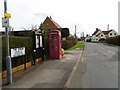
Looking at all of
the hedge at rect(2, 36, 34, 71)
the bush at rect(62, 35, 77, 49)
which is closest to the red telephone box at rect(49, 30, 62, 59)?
the hedge at rect(2, 36, 34, 71)

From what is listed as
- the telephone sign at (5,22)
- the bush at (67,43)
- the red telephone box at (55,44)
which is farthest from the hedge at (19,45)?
the bush at (67,43)

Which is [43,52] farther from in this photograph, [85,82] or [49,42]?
[85,82]

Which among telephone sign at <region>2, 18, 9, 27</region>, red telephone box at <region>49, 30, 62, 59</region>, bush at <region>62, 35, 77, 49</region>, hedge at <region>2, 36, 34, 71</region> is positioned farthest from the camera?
bush at <region>62, 35, 77, 49</region>

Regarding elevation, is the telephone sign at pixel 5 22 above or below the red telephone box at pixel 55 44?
above

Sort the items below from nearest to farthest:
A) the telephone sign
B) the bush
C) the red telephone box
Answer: the telephone sign
the red telephone box
the bush

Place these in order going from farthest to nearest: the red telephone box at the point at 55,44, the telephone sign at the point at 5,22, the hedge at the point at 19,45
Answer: the red telephone box at the point at 55,44 < the hedge at the point at 19,45 < the telephone sign at the point at 5,22

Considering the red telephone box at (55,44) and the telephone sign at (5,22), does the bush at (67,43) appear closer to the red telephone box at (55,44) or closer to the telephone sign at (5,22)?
the red telephone box at (55,44)

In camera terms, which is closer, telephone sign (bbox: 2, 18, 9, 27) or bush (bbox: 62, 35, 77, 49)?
telephone sign (bbox: 2, 18, 9, 27)

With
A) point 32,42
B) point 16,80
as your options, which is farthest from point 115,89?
point 32,42

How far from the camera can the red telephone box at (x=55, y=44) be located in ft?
36.2

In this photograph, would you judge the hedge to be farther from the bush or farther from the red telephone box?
the bush

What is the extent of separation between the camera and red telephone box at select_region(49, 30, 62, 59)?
11.0 meters

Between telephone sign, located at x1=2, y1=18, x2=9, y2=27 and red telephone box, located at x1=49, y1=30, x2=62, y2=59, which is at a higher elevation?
telephone sign, located at x1=2, y1=18, x2=9, y2=27

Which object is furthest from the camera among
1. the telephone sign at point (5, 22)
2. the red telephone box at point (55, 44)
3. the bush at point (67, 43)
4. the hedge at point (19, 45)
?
the bush at point (67, 43)
